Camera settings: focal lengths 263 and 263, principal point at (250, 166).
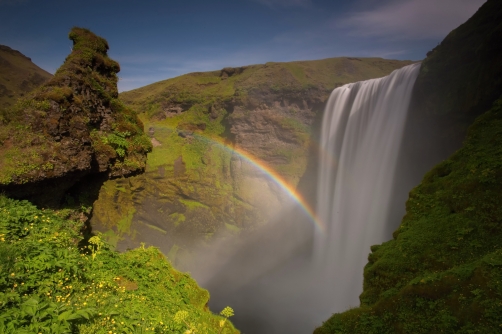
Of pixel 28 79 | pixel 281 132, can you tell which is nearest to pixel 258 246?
pixel 281 132

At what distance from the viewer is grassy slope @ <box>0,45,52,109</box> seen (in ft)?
109

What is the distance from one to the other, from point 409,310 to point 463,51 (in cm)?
1898

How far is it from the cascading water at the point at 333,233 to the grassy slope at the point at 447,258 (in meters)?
15.4

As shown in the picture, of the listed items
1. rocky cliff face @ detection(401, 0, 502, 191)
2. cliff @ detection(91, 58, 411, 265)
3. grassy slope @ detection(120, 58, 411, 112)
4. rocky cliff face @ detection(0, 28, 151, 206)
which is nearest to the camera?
rocky cliff face @ detection(0, 28, 151, 206)

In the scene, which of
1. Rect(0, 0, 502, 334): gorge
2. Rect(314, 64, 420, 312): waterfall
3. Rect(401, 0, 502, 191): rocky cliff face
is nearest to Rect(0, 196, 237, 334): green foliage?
Rect(0, 0, 502, 334): gorge

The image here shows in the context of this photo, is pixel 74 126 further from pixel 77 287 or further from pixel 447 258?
pixel 447 258

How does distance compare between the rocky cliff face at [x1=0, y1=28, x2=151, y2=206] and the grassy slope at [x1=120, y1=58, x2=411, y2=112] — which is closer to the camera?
the rocky cliff face at [x1=0, y1=28, x2=151, y2=206]

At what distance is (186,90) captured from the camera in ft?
152

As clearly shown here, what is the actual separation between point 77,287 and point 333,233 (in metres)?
31.7

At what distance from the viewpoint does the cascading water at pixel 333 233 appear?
79.6ft

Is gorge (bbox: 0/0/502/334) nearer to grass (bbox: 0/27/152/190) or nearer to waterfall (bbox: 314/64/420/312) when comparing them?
grass (bbox: 0/27/152/190)

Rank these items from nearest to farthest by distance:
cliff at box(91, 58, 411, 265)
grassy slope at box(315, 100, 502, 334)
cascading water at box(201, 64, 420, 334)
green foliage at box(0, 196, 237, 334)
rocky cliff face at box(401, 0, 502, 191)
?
green foliage at box(0, 196, 237, 334), grassy slope at box(315, 100, 502, 334), rocky cliff face at box(401, 0, 502, 191), cascading water at box(201, 64, 420, 334), cliff at box(91, 58, 411, 265)

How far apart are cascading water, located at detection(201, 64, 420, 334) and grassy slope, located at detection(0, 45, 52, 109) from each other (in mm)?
33872

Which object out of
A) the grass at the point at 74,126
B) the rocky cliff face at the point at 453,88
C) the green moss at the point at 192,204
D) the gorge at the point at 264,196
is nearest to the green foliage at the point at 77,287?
the gorge at the point at 264,196
